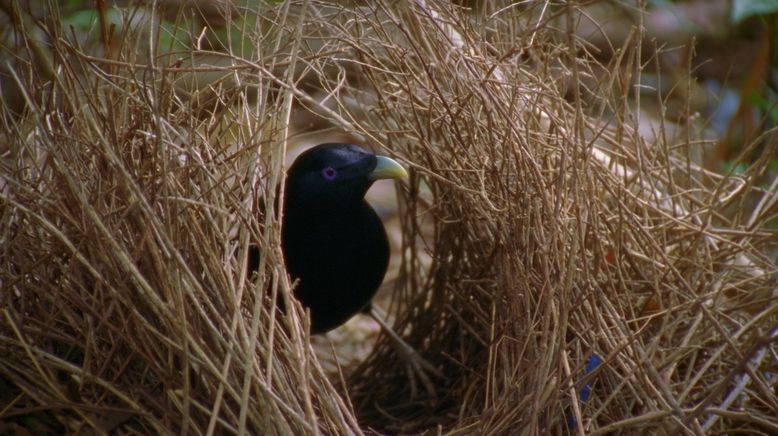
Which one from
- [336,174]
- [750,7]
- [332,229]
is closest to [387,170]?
[336,174]

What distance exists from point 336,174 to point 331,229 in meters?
0.17

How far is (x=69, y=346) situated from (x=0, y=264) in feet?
0.95

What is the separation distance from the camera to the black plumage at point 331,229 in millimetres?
2666

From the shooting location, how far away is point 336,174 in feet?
8.79

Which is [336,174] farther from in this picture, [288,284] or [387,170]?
[288,284]

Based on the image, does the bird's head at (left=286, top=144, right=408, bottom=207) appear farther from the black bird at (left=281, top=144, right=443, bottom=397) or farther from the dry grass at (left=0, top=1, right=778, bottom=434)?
the dry grass at (left=0, top=1, right=778, bottom=434)

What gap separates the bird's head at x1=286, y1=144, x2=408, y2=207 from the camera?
8.66 feet

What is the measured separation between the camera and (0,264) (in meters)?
2.38

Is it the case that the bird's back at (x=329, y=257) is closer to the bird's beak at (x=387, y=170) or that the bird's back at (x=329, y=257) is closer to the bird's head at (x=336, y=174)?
the bird's head at (x=336, y=174)

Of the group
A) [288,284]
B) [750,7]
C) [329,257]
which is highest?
[750,7]

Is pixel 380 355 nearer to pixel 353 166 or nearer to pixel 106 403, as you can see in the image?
pixel 353 166

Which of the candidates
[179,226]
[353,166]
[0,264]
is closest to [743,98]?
[353,166]

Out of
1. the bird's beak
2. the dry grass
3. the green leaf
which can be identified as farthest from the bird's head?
the green leaf

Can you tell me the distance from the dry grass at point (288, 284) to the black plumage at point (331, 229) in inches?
7.9
